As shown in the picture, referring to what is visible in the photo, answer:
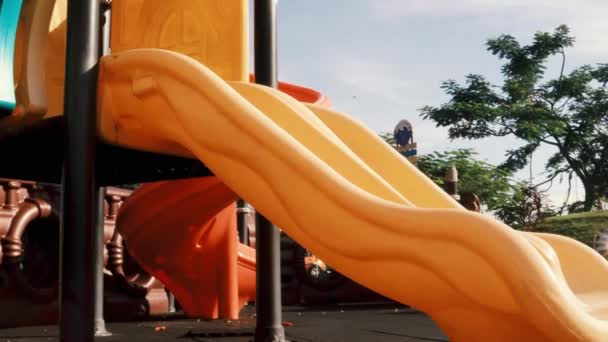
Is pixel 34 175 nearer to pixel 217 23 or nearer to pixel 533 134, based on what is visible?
pixel 217 23

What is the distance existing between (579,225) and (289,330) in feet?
47.1

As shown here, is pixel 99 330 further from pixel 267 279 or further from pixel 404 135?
pixel 404 135

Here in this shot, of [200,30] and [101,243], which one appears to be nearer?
[200,30]

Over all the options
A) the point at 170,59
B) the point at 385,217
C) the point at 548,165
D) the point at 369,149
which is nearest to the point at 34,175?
the point at 170,59

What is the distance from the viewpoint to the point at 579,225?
1839 centimetres

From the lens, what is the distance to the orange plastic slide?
6.86m

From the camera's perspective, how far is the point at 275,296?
4484 millimetres

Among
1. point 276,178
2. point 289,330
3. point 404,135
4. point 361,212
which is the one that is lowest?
point 289,330

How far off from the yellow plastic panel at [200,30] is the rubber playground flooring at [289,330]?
7.21 ft

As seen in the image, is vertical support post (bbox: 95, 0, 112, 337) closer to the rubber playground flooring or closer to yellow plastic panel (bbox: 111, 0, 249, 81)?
the rubber playground flooring

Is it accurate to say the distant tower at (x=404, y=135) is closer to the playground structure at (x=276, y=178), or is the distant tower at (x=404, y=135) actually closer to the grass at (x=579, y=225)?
the playground structure at (x=276, y=178)

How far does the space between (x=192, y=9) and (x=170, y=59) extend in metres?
0.75

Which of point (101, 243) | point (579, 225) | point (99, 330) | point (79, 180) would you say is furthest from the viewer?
point (579, 225)

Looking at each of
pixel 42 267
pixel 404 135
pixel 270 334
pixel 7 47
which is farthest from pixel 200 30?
pixel 404 135
